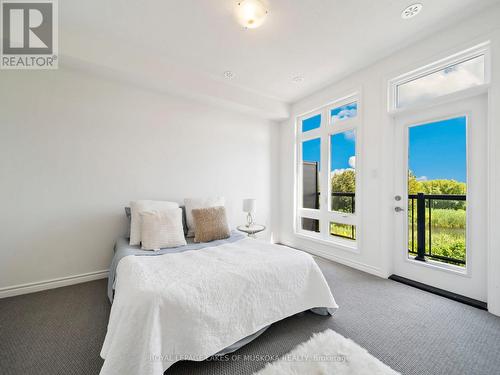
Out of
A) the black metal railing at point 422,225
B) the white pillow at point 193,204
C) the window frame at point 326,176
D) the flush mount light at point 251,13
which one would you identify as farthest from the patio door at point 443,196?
the white pillow at point 193,204

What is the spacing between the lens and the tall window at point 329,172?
3.29m

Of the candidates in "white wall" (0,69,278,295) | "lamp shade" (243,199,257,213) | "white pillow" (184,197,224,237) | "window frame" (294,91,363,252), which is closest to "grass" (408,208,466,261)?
"window frame" (294,91,363,252)

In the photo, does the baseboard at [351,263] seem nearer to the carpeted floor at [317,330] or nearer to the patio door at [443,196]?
the patio door at [443,196]

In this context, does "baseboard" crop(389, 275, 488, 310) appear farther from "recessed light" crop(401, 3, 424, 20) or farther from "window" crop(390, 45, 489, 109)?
"recessed light" crop(401, 3, 424, 20)

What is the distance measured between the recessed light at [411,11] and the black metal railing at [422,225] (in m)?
1.91

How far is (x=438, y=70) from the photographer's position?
7.93ft

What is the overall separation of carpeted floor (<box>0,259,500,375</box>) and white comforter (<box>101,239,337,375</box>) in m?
0.17

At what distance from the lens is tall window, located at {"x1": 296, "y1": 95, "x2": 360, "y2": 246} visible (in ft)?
10.8

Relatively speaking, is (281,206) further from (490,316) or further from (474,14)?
(474,14)

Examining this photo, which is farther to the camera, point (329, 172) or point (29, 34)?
point (329, 172)

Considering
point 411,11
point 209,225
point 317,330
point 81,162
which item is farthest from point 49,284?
point 411,11

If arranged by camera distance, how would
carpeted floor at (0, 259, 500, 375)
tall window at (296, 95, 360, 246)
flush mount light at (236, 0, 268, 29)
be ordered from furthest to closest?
1. tall window at (296, 95, 360, 246)
2. flush mount light at (236, 0, 268, 29)
3. carpeted floor at (0, 259, 500, 375)

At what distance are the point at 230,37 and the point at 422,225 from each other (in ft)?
10.4

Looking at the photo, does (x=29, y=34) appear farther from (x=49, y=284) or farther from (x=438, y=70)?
(x=438, y=70)
